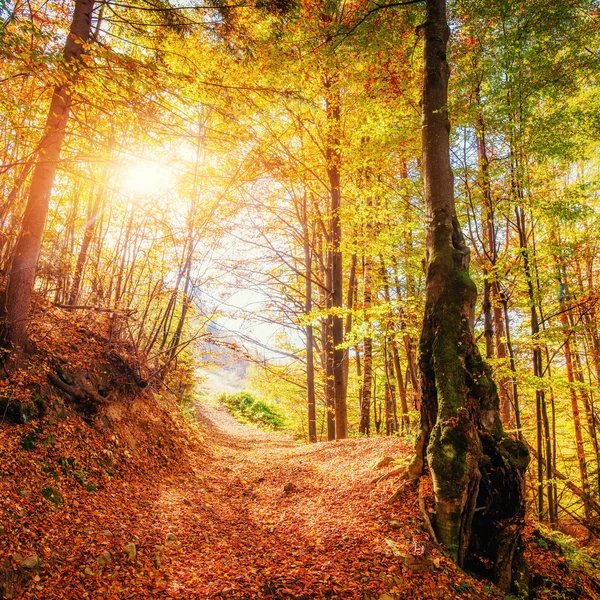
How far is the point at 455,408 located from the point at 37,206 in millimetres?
6157

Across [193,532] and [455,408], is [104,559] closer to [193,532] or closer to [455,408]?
[193,532]

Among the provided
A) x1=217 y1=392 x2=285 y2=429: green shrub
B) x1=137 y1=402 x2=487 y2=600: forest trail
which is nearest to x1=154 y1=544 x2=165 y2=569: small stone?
x1=137 y1=402 x2=487 y2=600: forest trail

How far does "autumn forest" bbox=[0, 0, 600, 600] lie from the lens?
3.74m

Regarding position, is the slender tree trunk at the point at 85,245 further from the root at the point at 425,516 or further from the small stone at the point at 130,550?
the root at the point at 425,516

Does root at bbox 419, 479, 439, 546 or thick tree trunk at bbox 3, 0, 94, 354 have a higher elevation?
thick tree trunk at bbox 3, 0, 94, 354

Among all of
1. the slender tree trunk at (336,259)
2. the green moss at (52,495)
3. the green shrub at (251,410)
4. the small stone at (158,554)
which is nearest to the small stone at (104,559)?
the small stone at (158,554)

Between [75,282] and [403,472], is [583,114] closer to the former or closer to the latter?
[403,472]

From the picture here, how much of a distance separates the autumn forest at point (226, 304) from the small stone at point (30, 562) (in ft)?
0.04

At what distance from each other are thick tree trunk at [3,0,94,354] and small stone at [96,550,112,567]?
2774 millimetres

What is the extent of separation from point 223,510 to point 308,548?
177 cm

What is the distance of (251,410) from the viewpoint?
20938 mm

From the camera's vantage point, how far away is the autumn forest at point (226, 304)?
12.3ft

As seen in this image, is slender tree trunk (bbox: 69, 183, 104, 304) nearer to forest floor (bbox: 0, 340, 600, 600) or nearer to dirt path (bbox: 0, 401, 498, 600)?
forest floor (bbox: 0, 340, 600, 600)

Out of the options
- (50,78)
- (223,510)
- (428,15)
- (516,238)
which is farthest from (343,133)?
(223,510)
